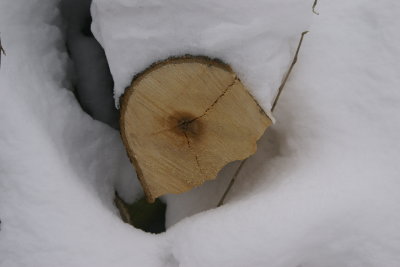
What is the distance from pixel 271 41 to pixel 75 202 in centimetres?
87

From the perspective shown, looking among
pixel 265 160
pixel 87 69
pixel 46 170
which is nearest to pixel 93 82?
pixel 87 69

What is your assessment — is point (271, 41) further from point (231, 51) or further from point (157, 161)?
point (157, 161)

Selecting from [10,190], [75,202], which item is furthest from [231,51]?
[10,190]

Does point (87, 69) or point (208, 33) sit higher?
point (208, 33)

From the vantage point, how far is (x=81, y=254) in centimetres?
135

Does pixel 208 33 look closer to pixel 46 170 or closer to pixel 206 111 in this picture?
pixel 206 111

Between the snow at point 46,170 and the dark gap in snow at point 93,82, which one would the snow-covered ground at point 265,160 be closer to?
the snow at point 46,170

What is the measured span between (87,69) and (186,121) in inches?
28.7

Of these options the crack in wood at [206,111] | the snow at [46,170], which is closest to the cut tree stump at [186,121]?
the crack in wood at [206,111]

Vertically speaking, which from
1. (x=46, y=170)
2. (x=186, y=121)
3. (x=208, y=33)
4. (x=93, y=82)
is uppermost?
(x=208, y=33)

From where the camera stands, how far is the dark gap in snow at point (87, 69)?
180 centimetres

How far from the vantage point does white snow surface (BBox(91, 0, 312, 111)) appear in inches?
47.9

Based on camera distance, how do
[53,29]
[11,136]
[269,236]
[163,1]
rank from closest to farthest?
1. [163,1]
2. [269,236]
3. [11,136]
4. [53,29]

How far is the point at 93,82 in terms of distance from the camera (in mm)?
1813
